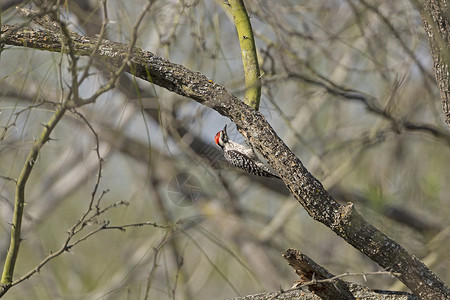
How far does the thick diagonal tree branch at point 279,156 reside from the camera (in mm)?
1968

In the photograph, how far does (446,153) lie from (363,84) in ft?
3.49

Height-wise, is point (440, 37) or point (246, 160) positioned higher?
point (246, 160)

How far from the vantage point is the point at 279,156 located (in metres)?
2.02

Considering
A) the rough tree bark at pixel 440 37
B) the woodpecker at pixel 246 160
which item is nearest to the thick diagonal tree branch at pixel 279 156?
the rough tree bark at pixel 440 37

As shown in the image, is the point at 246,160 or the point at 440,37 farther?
the point at 246,160

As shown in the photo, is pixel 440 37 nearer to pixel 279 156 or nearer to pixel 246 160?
pixel 279 156

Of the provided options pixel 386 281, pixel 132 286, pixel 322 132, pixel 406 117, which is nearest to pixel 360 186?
pixel 322 132

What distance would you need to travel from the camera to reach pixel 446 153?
17.4 feet

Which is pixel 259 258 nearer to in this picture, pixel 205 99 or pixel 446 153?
pixel 446 153

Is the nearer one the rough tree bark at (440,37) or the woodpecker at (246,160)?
the rough tree bark at (440,37)

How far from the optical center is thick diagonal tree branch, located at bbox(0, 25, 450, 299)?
197 centimetres

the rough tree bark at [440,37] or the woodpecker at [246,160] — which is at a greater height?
the woodpecker at [246,160]

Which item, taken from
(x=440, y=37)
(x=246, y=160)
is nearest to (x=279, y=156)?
(x=440, y=37)

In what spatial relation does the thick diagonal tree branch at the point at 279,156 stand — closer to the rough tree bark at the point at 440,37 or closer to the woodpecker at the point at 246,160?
the rough tree bark at the point at 440,37
